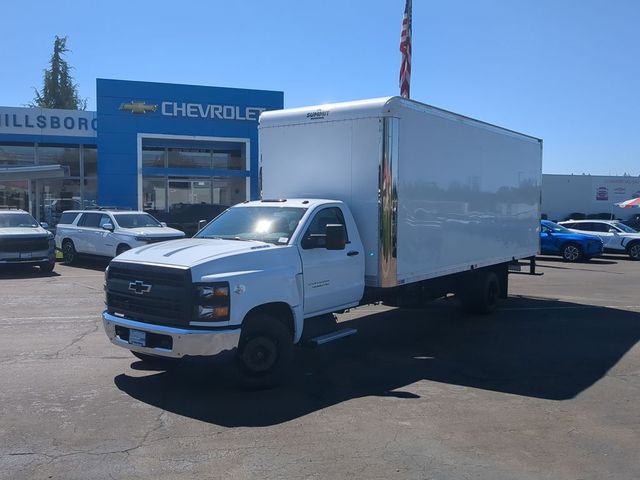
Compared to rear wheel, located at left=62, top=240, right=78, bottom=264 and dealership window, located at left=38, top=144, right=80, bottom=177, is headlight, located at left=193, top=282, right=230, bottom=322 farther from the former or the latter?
dealership window, located at left=38, top=144, right=80, bottom=177

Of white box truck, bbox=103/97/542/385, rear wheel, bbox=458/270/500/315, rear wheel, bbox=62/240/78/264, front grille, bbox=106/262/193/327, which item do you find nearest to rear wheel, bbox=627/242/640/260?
rear wheel, bbox=458/270/500/315

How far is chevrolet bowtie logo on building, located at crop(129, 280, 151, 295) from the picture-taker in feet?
21.0

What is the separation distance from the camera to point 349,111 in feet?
26.6

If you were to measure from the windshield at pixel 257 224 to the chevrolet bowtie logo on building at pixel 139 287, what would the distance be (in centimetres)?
140

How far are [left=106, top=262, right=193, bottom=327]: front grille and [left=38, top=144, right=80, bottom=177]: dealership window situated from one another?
25007mm

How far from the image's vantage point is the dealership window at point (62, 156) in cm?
2931

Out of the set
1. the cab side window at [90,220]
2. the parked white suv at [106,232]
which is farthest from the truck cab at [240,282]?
the cab side window at [90,220]

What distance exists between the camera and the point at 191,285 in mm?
6070

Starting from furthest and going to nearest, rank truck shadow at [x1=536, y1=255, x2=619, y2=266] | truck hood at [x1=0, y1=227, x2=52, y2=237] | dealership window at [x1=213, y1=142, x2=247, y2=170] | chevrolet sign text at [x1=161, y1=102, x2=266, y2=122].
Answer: dealership window at [x1=213, y1=142, x2=247, y2=170] → chevrolet sign text at [x1=161, y1=102, x2=266, y2=122] → truck shadow at [x1=536, y1=255, x2=619, y2=266] → truck hood at [x1=0, y1=227, x2=52, y2=237]

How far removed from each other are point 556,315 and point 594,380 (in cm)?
463

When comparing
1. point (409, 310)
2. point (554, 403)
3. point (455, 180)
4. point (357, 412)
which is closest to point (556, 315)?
point (409, 310)

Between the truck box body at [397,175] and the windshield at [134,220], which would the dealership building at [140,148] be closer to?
the windshield at [134,220]

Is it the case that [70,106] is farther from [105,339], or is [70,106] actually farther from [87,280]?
[105,339]

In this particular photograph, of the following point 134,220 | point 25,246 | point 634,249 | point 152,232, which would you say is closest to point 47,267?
point 25,246
